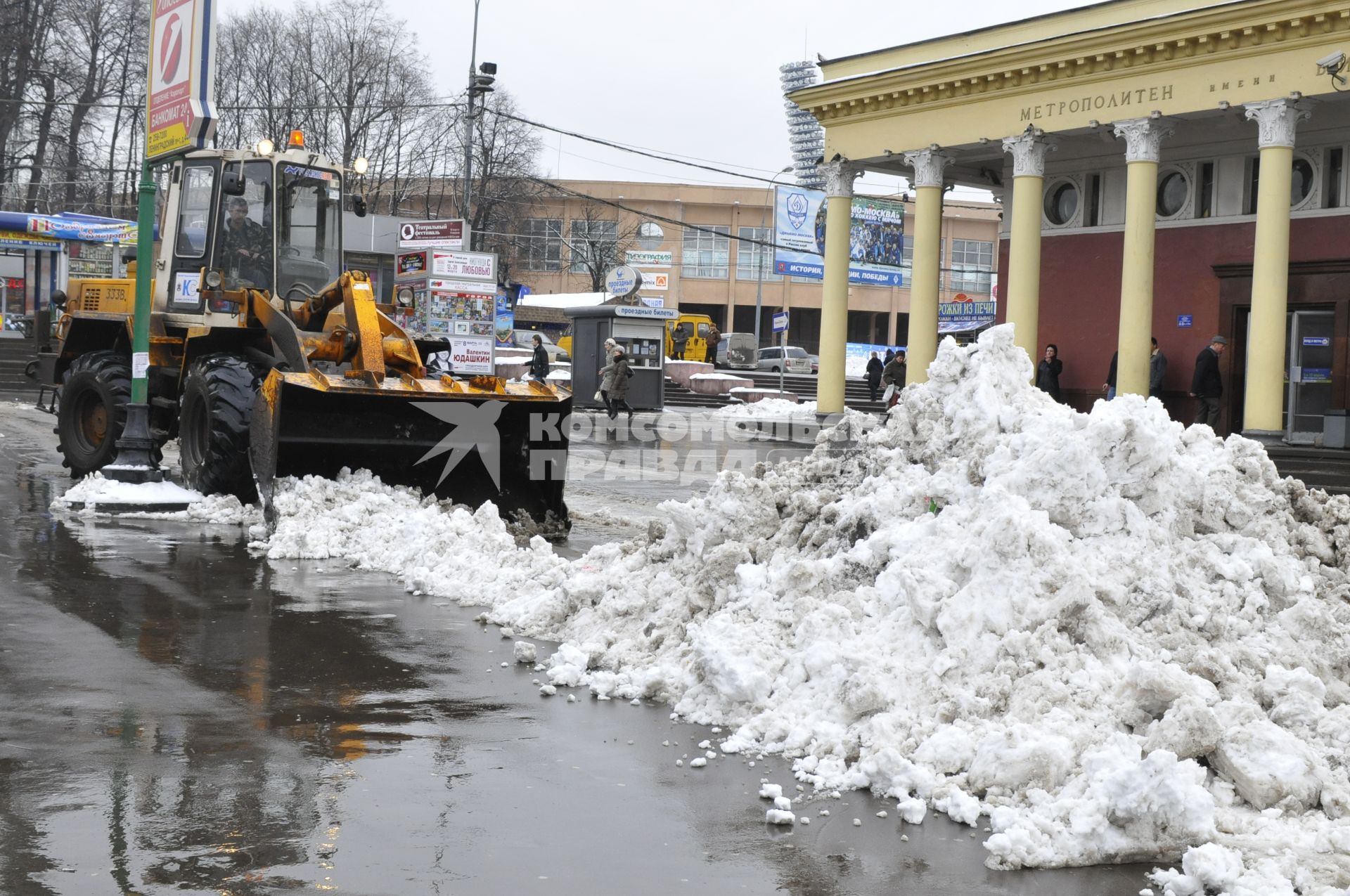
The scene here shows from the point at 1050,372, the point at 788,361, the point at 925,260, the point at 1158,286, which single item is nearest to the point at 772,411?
the point at 925,260

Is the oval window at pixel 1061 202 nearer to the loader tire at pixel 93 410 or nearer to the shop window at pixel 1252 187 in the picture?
the shop window at pixel 1252 187

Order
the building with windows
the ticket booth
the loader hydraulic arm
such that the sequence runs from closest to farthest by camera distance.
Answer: the loader hydraulic arm → the ticket booth → the building with windows

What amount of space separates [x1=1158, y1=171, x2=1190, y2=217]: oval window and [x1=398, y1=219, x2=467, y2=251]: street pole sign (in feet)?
47.1

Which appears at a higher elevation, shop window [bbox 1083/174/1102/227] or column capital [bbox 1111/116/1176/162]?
column capital [bbox 1111/116/1176/162]

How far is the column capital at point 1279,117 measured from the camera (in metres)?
20.2

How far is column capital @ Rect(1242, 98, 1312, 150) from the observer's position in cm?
2020

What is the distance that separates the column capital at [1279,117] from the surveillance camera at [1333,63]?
0.93m

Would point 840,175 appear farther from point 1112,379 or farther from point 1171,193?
point 1112,379

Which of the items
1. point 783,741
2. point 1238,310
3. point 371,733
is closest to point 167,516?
point 371,733

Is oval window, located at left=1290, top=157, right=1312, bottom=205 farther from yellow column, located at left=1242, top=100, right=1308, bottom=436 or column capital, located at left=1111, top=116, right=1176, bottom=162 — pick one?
column capital, located at left=1111, top=116, right=1176, bottom=162

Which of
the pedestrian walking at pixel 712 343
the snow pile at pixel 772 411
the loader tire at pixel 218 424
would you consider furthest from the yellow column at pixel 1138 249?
the pedestrian walking at pixel 712 343

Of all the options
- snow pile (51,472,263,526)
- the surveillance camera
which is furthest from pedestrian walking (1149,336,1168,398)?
snow pile (51,472,263,526)

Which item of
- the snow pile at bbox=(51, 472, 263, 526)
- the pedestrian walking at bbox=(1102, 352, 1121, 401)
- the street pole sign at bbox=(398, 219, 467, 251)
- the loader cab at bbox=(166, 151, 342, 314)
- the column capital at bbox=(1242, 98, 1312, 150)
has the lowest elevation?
the snow pile at bbox=(51, 472, 263, 526)

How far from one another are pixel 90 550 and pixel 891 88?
19.6 meters
